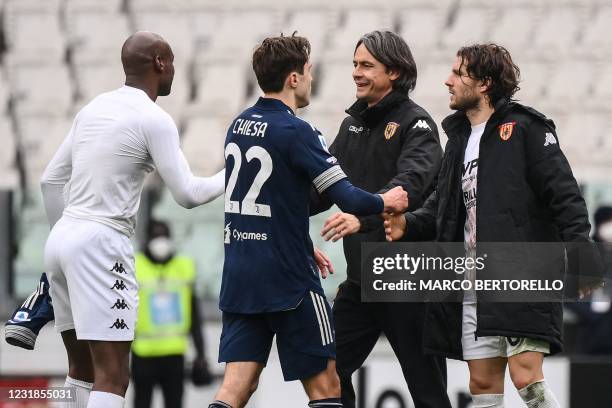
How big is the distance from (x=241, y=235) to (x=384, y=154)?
844 mm

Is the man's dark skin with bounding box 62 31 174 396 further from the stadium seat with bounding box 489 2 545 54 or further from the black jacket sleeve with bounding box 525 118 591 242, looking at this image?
the stadium seat with bounding box 489 2 545 54

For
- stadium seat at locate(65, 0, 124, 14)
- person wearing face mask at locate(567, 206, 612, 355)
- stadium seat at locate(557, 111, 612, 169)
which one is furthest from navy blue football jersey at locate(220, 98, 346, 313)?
stadium seat at locate(65, 0, 124, 14)

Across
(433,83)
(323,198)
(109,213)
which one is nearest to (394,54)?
(323,198)

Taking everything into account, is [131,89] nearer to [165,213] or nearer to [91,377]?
[91,377]

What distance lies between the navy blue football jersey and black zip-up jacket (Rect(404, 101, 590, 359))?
1.88 ft

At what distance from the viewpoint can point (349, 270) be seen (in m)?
5.19

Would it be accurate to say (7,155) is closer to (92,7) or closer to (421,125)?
(92,7)

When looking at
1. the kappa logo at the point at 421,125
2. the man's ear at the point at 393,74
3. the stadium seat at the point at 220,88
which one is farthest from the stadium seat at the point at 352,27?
the kappa logo at the point at 421,125

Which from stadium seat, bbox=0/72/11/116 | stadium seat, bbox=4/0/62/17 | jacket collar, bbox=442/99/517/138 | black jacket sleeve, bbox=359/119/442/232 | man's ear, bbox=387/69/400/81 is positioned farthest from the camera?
stadium seat, bbox=4/0/62/17

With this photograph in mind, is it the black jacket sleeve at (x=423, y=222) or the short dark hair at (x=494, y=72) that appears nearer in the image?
the short dark hair at (x=494, y=72)

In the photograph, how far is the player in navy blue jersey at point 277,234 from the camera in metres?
4.44

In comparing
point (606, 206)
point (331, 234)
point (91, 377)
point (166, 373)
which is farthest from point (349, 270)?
point (606, 206)

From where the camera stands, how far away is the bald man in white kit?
4.46m

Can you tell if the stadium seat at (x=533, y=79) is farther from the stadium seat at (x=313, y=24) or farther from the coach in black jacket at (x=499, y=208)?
the coach in black jacket at (x=499, y=208)
